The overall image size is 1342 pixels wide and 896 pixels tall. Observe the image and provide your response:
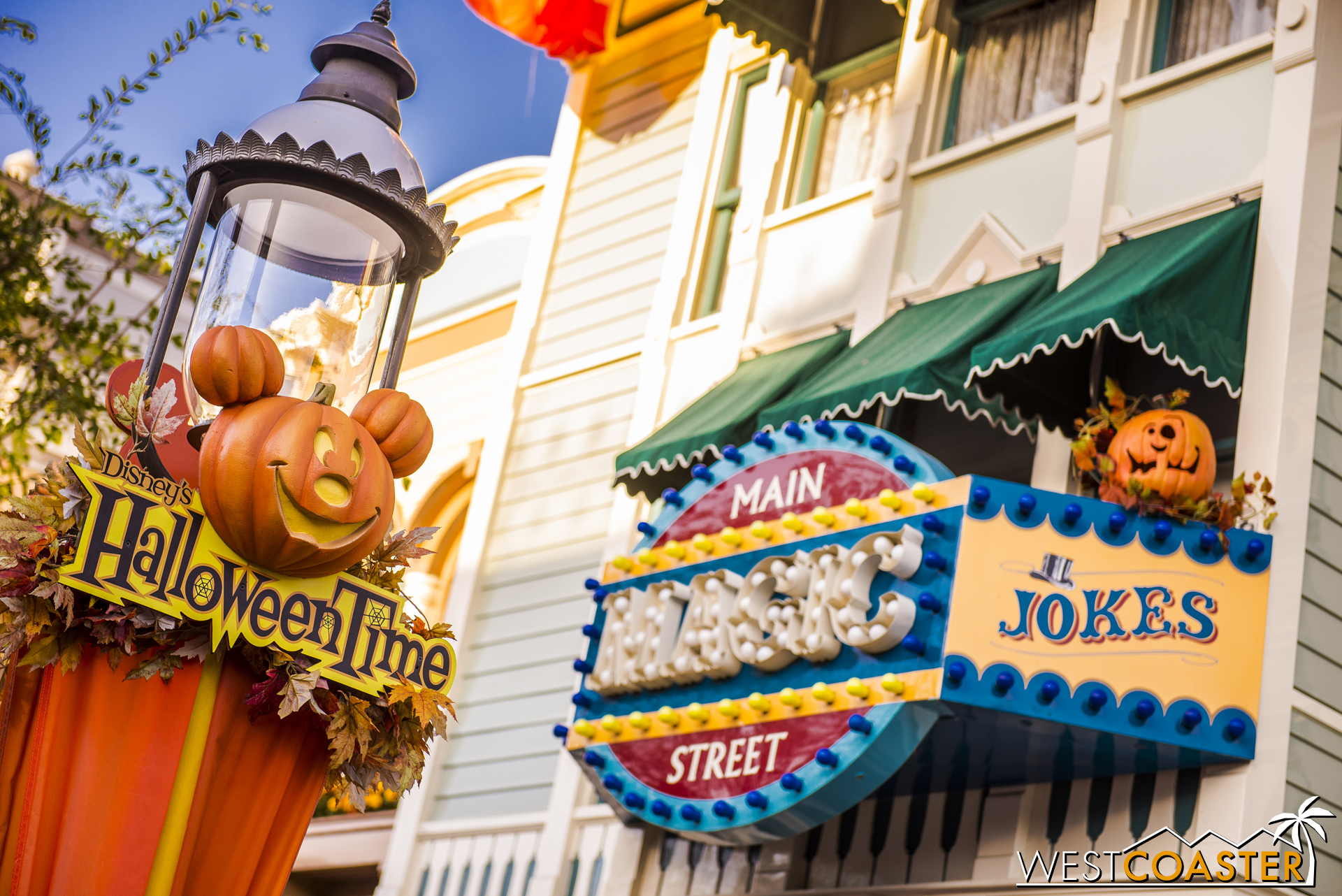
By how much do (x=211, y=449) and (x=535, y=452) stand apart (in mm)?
6613

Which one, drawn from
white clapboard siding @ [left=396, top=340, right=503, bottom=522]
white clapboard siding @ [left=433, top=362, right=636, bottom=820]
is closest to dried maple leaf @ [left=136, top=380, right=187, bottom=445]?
white clapboard siding @ [left=433, top=362, right=636, bottom=820]

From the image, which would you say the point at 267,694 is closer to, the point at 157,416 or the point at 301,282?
the point at 157,416

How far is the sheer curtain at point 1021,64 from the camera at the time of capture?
8336 millimetres

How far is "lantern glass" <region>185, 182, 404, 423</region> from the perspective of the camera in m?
4.14

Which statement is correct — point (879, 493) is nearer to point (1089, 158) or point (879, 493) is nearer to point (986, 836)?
point (986, 836)

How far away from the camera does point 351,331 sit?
13.9 feet

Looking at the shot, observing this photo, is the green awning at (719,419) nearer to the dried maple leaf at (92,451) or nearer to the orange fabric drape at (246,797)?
the orange fabric drape at (246,797)

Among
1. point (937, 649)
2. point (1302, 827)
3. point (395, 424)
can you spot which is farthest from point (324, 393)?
point (1302, 827)

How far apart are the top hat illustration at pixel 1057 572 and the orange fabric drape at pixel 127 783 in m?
2.98

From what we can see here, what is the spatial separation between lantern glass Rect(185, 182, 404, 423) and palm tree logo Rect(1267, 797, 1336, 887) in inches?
150

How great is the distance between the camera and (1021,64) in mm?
8633

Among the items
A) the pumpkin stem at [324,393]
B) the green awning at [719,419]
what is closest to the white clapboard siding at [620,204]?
the green awning at [719,419]

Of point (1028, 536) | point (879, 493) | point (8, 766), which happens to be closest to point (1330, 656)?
point (1028, 536)

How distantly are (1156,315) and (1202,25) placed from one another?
7.84ft
